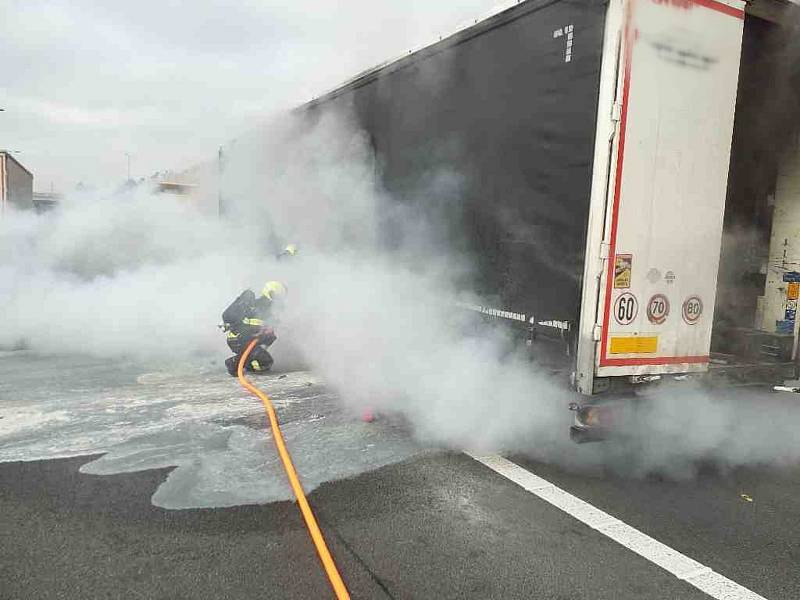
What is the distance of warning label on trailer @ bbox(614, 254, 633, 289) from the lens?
11.0 feet

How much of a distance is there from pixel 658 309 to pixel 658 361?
1.05 ft

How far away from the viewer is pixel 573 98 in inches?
138

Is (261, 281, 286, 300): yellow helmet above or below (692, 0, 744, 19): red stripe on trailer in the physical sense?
below

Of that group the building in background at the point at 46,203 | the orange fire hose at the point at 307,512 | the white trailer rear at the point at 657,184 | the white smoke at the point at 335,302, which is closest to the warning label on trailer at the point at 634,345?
the white trailer rear at the point at 657,184

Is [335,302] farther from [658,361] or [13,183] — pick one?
[13,183]

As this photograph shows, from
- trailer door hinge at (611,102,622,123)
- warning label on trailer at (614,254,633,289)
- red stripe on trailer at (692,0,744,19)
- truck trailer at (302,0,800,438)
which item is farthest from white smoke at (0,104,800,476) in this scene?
red stripe on trailer at (692,0,744,19)

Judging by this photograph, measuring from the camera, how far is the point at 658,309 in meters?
3.52

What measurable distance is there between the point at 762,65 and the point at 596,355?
2.70 m

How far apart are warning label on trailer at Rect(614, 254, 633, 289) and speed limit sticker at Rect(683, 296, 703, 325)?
50cm

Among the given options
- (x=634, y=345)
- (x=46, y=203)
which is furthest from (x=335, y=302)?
(x=46, y=203)

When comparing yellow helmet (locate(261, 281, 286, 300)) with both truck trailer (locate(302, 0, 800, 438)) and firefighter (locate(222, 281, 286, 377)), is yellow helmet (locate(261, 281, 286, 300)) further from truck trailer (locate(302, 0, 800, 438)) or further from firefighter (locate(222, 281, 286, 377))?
truck trailer (locate(302, 0, 800, 438))

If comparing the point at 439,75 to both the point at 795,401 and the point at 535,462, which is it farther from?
the point at 795,401

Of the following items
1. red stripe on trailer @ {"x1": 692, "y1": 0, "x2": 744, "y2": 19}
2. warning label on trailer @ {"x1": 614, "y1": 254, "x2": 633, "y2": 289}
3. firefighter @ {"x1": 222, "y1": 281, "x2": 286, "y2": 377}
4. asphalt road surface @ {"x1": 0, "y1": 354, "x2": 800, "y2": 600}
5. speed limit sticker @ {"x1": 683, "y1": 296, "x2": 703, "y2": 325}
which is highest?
red stripe on trailer @ {"x1": 692, "y1": 0, "x2": 744, "y2": 19}

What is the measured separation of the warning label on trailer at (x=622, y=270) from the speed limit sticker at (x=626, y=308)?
0.21 ft
